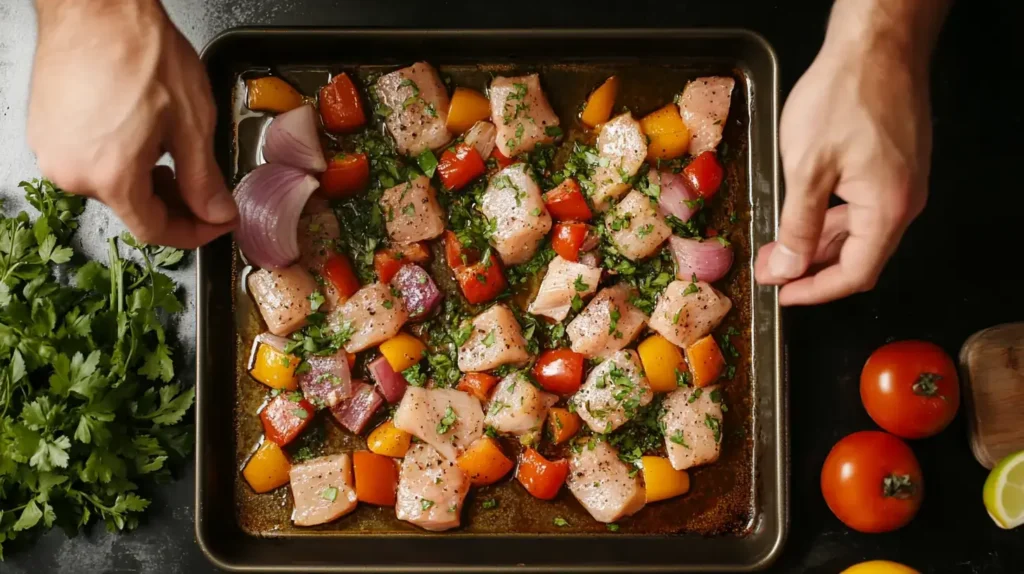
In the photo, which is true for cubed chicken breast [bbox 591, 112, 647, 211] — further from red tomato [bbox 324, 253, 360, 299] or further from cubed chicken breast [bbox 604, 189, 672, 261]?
red tomato [bbox 324, 253, 360, 299]

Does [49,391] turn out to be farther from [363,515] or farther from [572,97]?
[572,97]

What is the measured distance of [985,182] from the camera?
3119mm

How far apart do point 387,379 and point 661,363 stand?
988 mm

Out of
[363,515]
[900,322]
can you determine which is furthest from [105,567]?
[900,322]

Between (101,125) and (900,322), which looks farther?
(900,322)

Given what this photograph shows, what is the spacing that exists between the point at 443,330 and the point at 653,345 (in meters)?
0.77

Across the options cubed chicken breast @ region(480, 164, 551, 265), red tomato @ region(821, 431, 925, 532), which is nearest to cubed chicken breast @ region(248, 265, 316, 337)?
cubed chicken breast @ region(480, 164, 551, 265)

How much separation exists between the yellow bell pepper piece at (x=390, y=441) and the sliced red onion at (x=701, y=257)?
3.80ft

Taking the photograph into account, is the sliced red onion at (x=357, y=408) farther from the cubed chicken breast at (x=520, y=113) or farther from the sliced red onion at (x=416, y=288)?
the cubed chicken breast at (x=520, y=113)

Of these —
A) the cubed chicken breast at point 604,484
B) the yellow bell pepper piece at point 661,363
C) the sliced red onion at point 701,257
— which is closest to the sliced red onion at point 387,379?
the cubed chicken breast at point 604,484

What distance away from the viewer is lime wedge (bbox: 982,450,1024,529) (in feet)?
9.37

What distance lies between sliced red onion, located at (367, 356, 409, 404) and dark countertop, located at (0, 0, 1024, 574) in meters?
0.80

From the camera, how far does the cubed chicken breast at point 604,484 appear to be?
116 inches

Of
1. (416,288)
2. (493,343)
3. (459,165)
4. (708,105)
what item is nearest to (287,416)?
(416,288)
